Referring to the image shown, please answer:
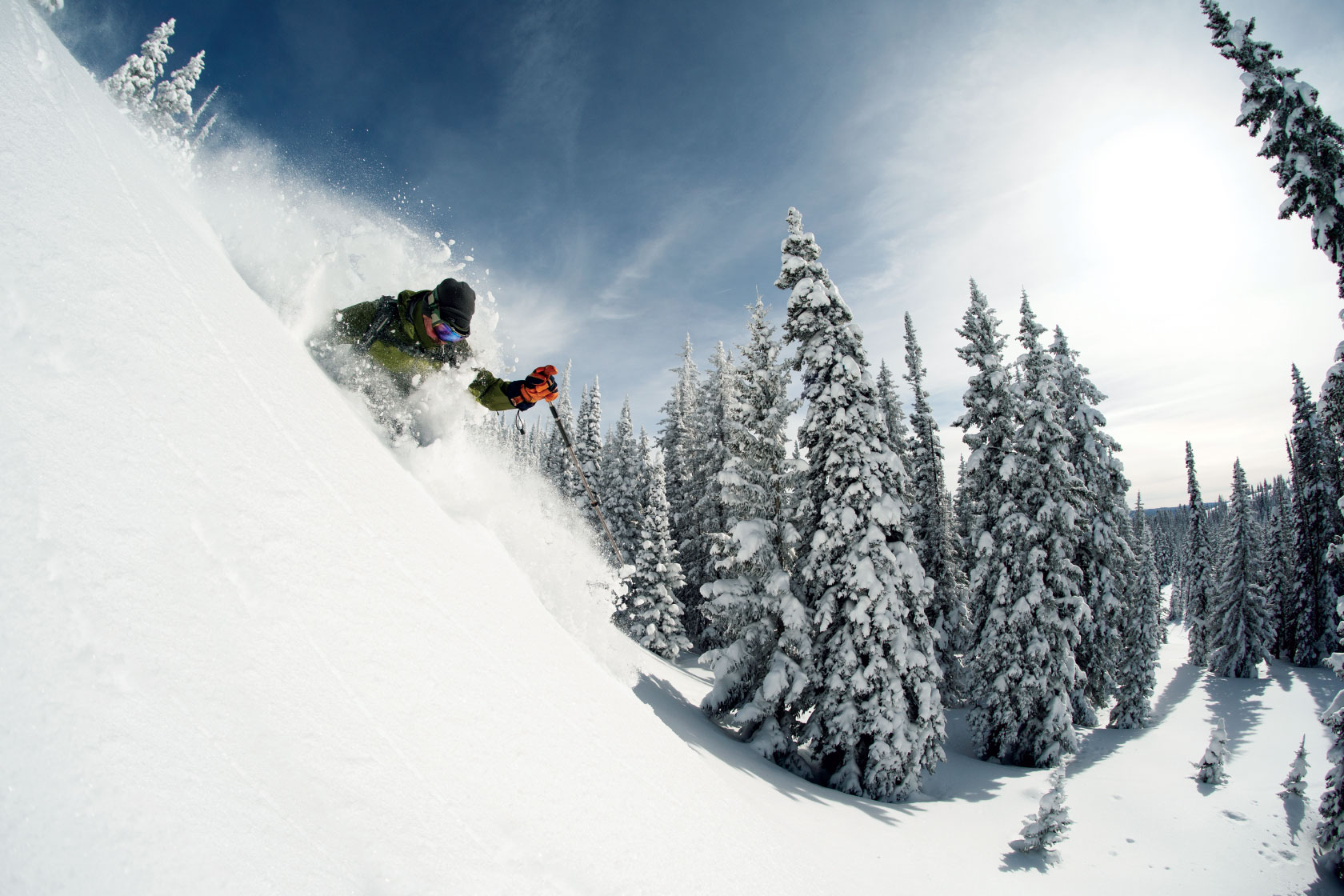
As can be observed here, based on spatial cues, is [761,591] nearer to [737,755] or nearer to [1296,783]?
[737,755]

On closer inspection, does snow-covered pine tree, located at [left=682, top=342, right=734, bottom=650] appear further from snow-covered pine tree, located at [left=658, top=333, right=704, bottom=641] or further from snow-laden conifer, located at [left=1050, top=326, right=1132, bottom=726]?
snow-laden conifer, located at [left=1050, top=326, right=1132, bottom=726]

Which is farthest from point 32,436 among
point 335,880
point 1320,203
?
point 1320,203

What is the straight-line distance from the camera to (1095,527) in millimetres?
21672

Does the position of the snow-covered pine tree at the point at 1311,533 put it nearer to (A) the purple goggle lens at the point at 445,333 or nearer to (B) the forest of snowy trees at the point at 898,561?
(B) the forest of snowy trees at the point at 898,561

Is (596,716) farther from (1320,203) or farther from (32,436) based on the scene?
(1320,203)

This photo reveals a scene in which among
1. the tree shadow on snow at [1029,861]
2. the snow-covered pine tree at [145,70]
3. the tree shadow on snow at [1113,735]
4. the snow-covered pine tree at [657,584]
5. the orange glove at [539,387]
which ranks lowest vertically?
the tree shadow on snow at [1113,735]

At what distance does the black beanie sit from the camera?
677 centimetres

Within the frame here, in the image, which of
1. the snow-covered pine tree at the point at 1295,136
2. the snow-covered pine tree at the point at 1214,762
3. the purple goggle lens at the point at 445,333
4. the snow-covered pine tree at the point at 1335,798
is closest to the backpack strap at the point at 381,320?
the purple goggle lens at the point at 445,333

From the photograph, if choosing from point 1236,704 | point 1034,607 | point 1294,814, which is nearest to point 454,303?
point 1034,607

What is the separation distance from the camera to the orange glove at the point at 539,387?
24.9 feet

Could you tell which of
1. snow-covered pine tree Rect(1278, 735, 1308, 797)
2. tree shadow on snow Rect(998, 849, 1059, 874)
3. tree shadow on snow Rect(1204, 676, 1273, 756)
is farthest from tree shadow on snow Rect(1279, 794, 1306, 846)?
tree shadow on snow Rect(998, 849, 1059, 874)

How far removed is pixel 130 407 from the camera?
9.26 feet

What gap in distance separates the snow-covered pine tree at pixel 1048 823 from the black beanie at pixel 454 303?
47.0 ft

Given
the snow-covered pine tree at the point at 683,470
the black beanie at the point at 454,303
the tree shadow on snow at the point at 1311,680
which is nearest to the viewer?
the black beanie at the point at 454,303
